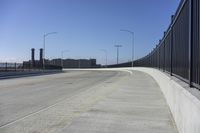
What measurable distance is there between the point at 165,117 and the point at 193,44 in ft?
13.2

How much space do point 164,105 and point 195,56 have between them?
22.3 ft

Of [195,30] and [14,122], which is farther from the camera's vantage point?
[14,122]

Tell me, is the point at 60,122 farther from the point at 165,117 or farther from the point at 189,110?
the point at 189,110

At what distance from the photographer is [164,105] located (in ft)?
42.7

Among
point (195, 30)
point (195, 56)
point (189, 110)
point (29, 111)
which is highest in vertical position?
point (195, 30)

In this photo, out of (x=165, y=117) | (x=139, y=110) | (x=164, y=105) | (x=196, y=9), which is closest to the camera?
(x=196, y=9)

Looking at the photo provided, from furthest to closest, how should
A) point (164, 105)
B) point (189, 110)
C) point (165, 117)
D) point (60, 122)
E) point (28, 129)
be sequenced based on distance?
point (164, 105), point (165, 117), point (60, 122), point (28, 129), point (189, 110)

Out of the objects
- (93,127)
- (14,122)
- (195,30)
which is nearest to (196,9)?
(195,30)

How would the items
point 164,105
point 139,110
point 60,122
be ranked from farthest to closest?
point 164,105 < point 139,110 < point 60,122

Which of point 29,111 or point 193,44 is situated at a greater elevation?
point 193,44

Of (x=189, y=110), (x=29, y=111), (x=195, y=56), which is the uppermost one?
(x=195, y=56)

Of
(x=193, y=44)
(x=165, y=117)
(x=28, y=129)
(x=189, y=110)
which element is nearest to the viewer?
(x=189, y=110)

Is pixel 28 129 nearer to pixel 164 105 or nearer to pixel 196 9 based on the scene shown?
pixel 196 9

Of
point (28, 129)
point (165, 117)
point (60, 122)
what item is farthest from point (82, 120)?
point (165, 117)
